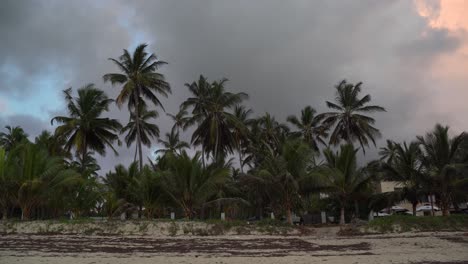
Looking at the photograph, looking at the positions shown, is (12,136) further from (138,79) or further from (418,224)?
(418,224)

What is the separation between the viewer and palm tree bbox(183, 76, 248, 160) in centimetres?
3972

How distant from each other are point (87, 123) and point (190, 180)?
1411cm

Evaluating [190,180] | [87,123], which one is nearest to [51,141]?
[87,123]

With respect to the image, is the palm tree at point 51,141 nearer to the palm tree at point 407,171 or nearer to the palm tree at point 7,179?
the palm tree at point 7,179

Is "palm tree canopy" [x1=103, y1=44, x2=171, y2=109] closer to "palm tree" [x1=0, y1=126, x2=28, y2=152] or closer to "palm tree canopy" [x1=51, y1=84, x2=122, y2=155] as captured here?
"palm tree canopy" [x1=51, y1=84, x2=122, y2=155]

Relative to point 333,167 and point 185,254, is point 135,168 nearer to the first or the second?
point 333,167

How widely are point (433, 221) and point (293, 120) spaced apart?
23.9 m

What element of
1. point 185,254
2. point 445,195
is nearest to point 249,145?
point 445,195

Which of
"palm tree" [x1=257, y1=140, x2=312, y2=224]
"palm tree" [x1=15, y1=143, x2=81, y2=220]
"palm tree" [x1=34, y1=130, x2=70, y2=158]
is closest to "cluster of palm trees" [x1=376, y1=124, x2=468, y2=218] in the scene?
"palm tree" [x1=257, y1=140, x2=312, y2=224]

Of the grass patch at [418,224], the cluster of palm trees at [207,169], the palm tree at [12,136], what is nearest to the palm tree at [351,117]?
the cluster of palm trees at [207,169]

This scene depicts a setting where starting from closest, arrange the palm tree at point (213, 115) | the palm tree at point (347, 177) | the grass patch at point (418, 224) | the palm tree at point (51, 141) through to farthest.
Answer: the grass patch at point (418, 224)
the palm tree at point (347, 177)
the palm tree at point (51, 141)
the palm tree at point (213, 115)

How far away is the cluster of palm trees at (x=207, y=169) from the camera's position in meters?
26.8

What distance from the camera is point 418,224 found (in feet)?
80.8

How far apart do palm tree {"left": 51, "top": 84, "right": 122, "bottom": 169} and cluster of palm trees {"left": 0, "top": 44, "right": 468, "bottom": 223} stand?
0.29ft
